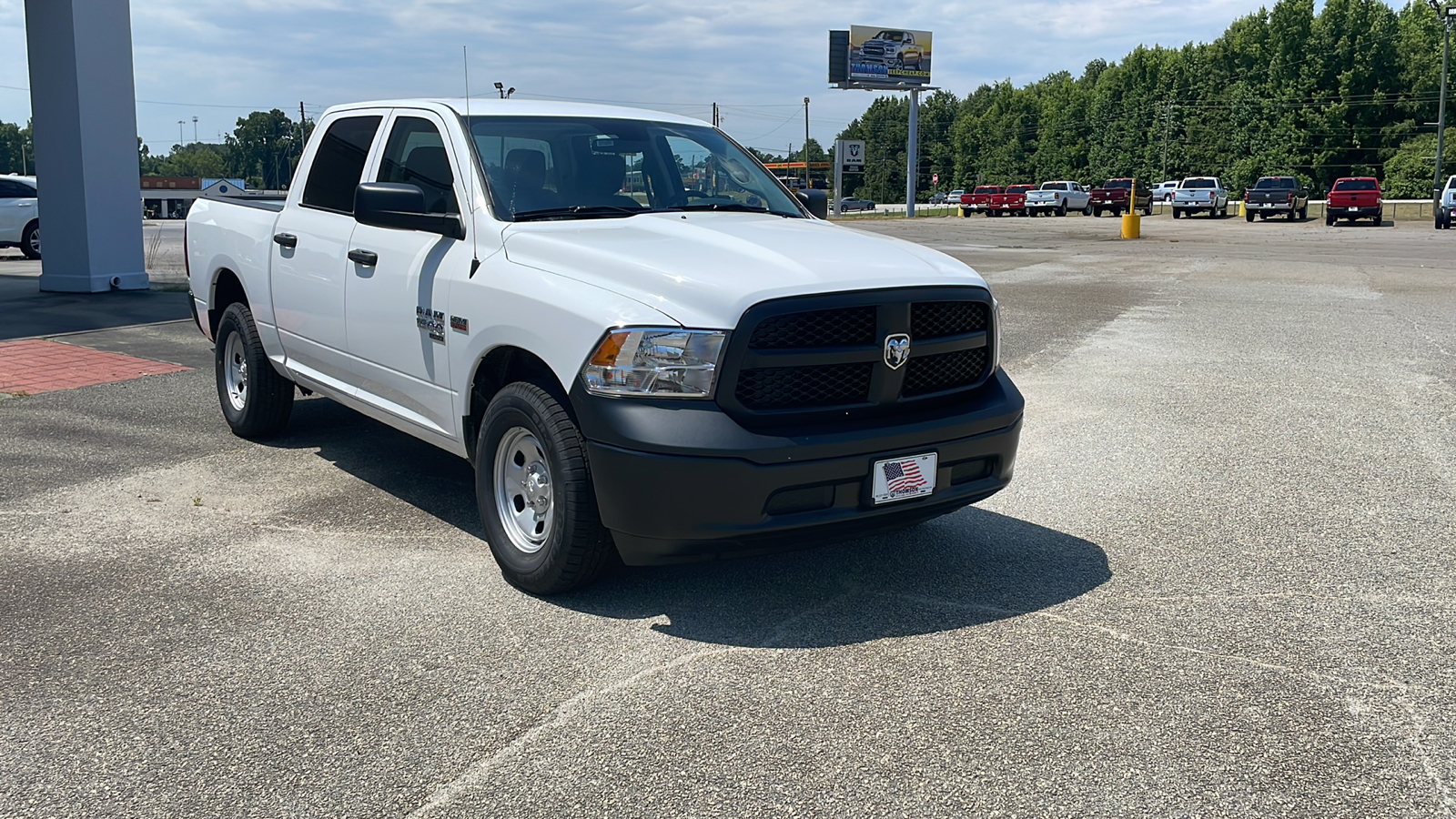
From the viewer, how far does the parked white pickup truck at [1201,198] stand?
59.1 meters

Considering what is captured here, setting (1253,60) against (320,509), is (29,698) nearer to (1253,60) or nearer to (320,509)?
(320,509)

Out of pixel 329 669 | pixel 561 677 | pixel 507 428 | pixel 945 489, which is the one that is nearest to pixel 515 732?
pixel 561 677

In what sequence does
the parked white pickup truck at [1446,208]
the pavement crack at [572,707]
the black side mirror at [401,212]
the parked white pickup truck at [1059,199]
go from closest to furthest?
the pavement crack at [572,707] → the black side mirror at [401,212] → the parked white pickup truck at [1446,208] → the parked white pickup truck at [1059,199]

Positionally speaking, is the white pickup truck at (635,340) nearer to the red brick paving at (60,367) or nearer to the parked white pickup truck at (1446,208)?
the red brick paving at (60,367)

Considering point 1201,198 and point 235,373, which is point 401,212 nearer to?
point 235,373

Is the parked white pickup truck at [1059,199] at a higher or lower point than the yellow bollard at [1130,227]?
higher

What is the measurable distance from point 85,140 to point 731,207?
12.0m

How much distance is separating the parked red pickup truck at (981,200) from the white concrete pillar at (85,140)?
61247 mm

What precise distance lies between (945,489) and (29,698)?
10.0ft

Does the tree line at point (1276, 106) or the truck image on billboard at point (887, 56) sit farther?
the truck image on billboard at point (887, 56)

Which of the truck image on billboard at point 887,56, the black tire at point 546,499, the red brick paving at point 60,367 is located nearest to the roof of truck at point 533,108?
the black tire at point 546,499

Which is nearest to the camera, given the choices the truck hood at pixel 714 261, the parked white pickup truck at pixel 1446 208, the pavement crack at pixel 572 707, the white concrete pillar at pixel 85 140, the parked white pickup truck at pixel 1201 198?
the pavement crack at pixel 572 707

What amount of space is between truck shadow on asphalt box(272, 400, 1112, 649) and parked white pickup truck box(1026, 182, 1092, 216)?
6636cm

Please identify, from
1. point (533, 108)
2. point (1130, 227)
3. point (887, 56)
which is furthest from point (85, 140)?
point (887, 56)
